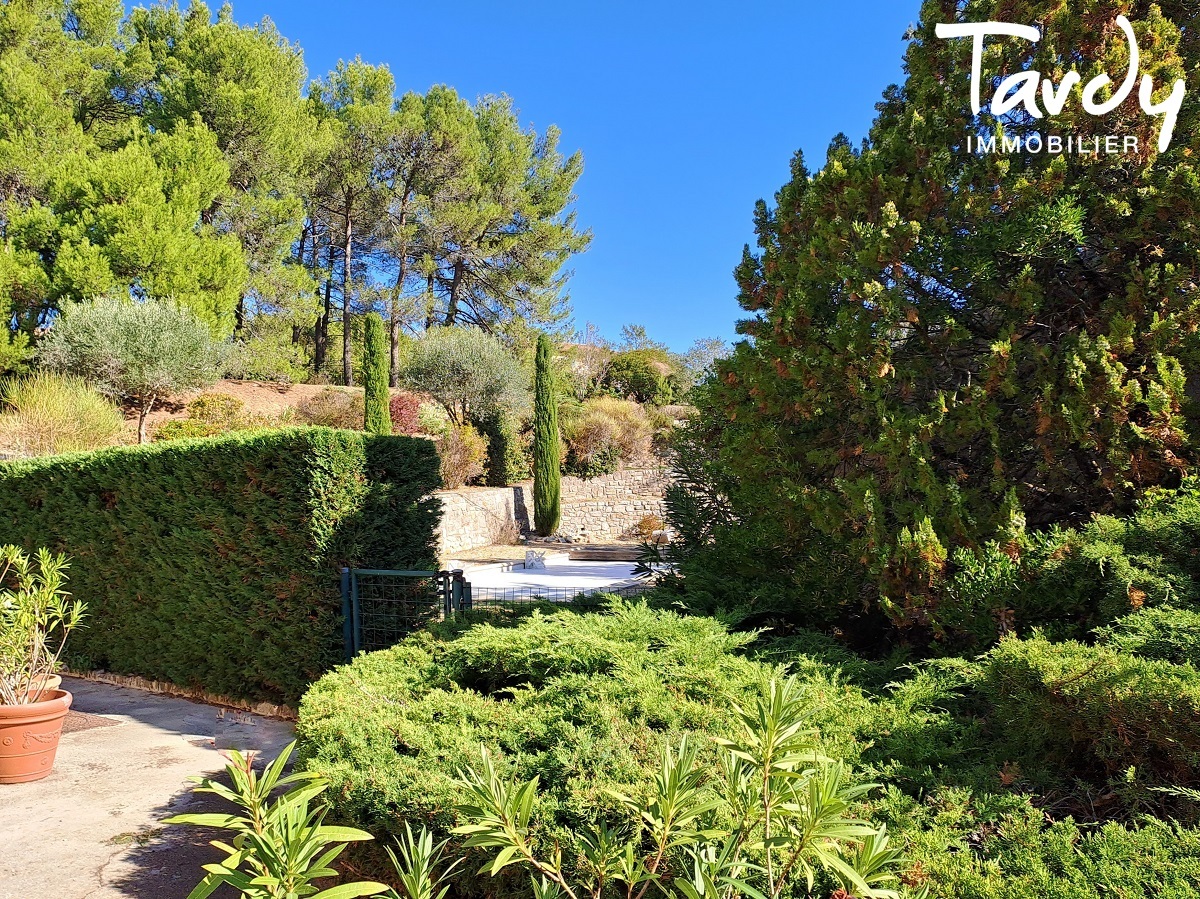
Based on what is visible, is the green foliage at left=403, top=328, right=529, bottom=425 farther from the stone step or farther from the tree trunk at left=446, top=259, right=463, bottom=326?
the tree trunk at left=446, top=259, right=463, bottom=326

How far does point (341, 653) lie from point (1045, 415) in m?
4.66

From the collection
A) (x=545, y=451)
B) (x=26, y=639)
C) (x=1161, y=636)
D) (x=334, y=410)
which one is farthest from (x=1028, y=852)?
(x=334, y=410)

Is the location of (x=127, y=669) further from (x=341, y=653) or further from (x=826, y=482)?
(x=826, y=482)

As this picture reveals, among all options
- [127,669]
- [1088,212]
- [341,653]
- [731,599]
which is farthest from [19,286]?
[1088,212]

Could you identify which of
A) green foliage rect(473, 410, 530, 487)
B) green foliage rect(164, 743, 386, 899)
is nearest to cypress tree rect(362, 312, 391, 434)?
green foliage rect(473, 410, 530, 487)

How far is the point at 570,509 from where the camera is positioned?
63.1 ft

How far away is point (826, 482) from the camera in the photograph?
3.78 metres

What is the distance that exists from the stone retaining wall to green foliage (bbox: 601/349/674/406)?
663cm

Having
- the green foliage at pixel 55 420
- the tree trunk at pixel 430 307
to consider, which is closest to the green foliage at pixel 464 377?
the tree trunk at pixel 430 307

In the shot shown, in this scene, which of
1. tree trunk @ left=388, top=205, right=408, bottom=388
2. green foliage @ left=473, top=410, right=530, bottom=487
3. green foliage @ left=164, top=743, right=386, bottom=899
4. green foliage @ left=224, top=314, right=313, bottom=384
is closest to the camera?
green foliage @ left=164, top=743, right=386, bottom=899

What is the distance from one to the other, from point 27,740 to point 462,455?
13.7m

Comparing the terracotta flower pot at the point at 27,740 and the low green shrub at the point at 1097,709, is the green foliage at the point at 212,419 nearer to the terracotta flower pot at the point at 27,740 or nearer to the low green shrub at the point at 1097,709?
the terracotta flower pot at the point at 27,740

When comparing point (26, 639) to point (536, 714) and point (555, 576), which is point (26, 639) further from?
point (555, 576)

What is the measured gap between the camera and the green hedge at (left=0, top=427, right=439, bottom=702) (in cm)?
508
